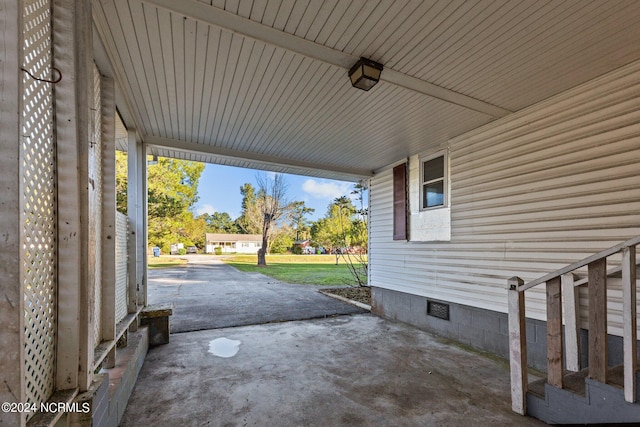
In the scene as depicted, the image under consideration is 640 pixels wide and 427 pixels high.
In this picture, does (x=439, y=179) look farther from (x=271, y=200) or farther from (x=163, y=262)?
(x=163, y=262)

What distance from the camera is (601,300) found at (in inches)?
83.4

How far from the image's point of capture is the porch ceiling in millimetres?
2037

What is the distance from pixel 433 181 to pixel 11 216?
4.94 meters

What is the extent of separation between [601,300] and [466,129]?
278 cm

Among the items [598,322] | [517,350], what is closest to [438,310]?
[517,350]

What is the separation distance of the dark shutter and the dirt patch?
237cm

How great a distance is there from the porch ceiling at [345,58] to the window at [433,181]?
69 centimetres

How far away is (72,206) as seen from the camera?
1554mm

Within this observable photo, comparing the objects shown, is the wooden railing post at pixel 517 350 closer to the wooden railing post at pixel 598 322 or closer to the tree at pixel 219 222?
the wooden railing post at pixel 598 322

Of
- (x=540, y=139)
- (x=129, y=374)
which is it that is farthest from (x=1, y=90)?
(x=540, y=139)

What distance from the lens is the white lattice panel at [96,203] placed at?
1684 mm

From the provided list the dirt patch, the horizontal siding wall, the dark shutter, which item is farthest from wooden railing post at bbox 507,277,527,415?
the dirt patch

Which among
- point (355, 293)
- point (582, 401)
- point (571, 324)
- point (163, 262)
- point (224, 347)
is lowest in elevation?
point (163, 262)

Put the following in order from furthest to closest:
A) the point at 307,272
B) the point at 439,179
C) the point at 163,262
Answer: the point at 163,262, the point at 307,272, the point at 439,179
